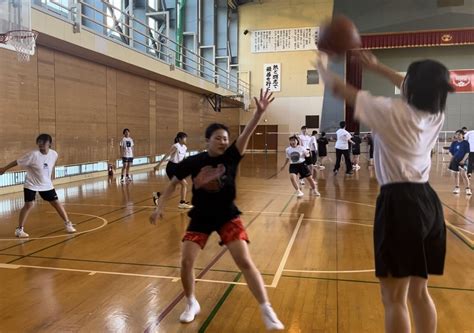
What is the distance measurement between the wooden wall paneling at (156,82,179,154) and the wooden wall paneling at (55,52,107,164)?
401 cm

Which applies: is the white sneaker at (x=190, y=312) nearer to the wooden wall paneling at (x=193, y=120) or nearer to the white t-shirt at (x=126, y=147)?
the white t-shirt at (x=126, y=147)

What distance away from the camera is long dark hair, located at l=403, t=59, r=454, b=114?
74.9 inches

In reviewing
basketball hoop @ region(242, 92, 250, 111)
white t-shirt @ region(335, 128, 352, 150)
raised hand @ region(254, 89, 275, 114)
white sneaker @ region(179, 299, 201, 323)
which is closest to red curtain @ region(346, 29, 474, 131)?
basketball hoop @ region(242, 92, 250, 111)

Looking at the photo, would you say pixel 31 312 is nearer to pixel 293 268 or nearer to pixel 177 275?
pixel 177 275

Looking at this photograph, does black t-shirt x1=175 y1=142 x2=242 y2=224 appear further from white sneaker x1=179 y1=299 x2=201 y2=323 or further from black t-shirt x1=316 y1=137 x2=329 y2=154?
black t-shirt x1=316 y1=137 x2=329 y2=154

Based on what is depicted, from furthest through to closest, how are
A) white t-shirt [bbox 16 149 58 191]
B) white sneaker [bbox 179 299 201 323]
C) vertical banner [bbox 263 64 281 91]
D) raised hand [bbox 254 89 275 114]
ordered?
vertical banner [bbox 263 64 281 91] → white t-shirt [bbox 16 149 58 191] → white sneaker [bbox 179 299 201 323] → raised hand [bbox 254 89 275 114]

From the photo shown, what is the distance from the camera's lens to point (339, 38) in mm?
2062

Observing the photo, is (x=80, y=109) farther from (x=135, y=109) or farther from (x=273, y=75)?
(x=273, y=75)

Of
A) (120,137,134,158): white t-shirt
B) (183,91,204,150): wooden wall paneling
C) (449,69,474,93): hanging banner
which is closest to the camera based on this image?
(120,137,134,158): white t-shirt

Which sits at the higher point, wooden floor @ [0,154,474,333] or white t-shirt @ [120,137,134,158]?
white t-shirt @ [120,137,134,158]

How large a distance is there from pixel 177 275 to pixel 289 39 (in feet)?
79.5

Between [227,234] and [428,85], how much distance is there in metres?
1.54

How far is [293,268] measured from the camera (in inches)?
172

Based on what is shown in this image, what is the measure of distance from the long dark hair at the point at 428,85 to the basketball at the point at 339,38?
32cm
